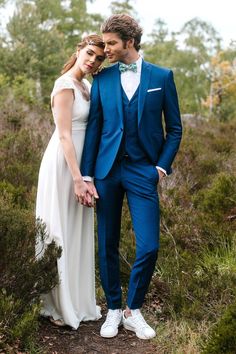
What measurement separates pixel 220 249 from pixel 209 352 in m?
2.34

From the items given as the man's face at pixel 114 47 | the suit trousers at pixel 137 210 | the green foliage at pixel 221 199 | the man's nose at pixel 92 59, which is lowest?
the green foliage at pixel 221 199

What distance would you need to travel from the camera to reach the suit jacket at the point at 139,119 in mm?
3936

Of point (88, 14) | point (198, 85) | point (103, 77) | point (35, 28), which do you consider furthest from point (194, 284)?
point (198, 85)

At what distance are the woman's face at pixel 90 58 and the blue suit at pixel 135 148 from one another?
0.08 meters

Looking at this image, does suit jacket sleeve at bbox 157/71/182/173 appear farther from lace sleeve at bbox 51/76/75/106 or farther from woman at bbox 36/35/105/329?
lace sleeve at bbox 51/76/75/106

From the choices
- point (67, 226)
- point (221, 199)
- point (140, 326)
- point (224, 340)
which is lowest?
point (140, 326)

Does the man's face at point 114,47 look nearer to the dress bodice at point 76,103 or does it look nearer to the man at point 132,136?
the man at point 132,136

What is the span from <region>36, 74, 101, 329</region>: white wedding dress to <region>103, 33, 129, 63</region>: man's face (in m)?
0.35

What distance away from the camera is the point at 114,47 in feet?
12.7

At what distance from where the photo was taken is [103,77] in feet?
13.3

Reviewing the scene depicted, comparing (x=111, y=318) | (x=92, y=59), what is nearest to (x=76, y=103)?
(x=92, y=59)

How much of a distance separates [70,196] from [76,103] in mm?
676

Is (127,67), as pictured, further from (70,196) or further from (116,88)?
(70,196)

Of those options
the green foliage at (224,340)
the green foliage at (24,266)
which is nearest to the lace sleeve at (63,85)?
the green foliage at (24,266)
